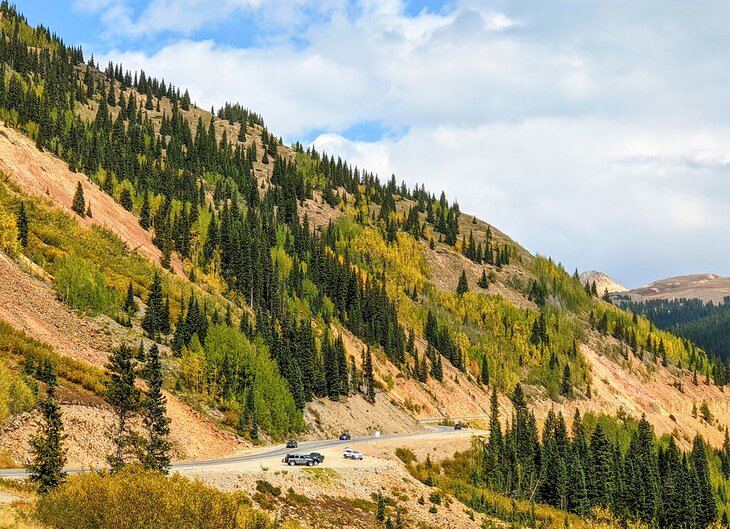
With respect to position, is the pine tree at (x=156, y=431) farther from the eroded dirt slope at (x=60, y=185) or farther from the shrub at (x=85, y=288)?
the eroded dirt slope at (x=60, y=185)

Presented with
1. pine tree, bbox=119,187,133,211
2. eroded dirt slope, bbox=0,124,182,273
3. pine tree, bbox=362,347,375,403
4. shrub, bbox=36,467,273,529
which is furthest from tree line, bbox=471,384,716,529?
pine tree, bbox=119,187,133,211

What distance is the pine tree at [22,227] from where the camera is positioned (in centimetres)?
9644

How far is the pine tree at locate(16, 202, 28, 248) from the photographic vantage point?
3797 inches

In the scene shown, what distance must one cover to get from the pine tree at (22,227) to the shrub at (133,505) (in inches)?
2916

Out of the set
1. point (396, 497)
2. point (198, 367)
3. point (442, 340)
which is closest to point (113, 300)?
point (198, 367)

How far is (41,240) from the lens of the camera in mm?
102438

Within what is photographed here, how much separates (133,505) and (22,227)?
8160 centimetres

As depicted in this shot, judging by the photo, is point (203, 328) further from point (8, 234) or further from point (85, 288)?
point (8, 234)

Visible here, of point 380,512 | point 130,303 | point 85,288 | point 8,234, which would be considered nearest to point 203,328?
point 130,303

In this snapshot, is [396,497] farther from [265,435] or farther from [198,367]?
[198,367]

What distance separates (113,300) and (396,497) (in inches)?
2049

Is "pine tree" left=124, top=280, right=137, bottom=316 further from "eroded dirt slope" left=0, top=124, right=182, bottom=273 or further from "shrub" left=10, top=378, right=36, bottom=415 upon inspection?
"shrub" left=10, top=378, right=36, bottom=415

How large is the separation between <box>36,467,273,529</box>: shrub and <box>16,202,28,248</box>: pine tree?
74.1 m

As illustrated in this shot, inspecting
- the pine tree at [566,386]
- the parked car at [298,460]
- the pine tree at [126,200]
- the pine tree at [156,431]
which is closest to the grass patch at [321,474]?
the parked car at [298,460]
